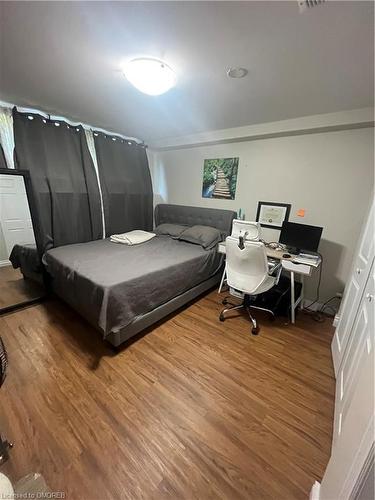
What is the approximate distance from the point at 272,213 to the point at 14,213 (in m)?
3.39

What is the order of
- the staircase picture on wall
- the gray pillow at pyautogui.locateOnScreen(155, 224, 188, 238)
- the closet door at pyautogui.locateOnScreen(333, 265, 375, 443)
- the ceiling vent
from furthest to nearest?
the gray pillow at pyautogui.locateOnScreen(155, 224, 188, 238) → the staircase picture on wall → the closet door at pyautogui.locateOnScreen(333, 265, 375, 443) → the ceiling vent

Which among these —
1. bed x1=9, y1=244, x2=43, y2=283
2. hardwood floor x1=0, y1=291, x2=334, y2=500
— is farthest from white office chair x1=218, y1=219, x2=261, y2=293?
bed x1=9, y1=244, x2=43, y2=283

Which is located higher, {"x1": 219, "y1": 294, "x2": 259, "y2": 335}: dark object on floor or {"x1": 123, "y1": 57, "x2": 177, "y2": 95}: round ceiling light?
{"x1": 123, "y1": 57, "x2": 177, "y2": 95}: round ceiling light

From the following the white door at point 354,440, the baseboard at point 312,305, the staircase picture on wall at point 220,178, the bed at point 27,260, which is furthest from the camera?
the staircase picture on wall at point 220,178

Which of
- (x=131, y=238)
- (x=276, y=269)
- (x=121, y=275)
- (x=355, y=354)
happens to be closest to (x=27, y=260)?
(x=131, y=238)

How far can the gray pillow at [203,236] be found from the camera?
10.2 ft

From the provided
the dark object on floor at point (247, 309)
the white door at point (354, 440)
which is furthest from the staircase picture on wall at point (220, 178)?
the white door at point (354, 440)

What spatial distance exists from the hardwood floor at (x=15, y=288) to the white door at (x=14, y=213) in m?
0.33

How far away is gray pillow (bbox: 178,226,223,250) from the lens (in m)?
3.10

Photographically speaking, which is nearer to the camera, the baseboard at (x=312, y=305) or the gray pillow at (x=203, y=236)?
the baseboard at (x=312, y=305)

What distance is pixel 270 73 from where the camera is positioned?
164cm

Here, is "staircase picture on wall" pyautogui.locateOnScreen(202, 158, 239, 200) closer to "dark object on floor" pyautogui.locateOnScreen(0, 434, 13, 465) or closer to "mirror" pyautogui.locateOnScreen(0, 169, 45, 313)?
"mirror" pyautogui.locateOnScreen(0, 169, 45, 313)

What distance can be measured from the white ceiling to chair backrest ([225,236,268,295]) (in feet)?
4.61

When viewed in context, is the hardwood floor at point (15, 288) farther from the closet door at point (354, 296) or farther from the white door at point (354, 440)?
the closet door at point (354, 296)
